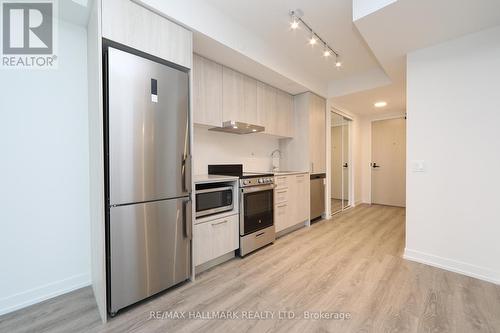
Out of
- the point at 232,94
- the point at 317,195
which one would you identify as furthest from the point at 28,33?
the point at 317,195

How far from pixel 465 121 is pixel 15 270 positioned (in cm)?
439

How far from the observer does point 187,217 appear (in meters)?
1.97

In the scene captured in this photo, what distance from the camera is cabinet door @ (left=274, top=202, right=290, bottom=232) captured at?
10.5ft

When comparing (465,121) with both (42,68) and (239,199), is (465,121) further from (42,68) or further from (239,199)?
(42,68)

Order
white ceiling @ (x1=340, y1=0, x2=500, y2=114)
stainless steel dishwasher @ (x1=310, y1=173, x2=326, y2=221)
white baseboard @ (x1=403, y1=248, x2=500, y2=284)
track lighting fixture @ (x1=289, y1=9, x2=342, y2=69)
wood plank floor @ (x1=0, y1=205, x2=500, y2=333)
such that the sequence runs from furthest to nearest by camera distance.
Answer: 1. stainless steel dishwasher @ (x1=310, y1=173, x2=326, y2=221)
2. track lighting fixture @ (x1=289, y1=9, x2=342, y2=69)
3. white baseboard @ (x1=403, y1=248, x2=500, y2=284)
4. white ceiling @ (x1=340, y1=0, x2=500, y2=114)
5. wood plank floor @ (x1=0, y1=205, x2=500, y2=333)

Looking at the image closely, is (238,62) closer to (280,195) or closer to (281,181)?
(281,181)

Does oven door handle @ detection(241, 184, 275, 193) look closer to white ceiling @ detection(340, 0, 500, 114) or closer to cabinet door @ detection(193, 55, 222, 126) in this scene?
cabinet door @ detection(193, 55, 222, 126)

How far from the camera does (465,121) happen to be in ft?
7.21

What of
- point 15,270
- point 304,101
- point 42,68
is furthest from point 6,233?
point 304,101

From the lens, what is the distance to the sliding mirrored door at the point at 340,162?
542 cm

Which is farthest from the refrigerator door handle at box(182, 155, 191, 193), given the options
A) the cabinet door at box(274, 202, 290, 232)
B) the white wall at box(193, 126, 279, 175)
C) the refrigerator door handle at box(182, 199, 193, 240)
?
the cabinet door at box(274, 202, 290, 232)

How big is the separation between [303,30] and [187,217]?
2.58 m

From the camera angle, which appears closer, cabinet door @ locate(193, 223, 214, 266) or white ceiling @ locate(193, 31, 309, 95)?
cabinet door @ locate(193, 223, 214, 266)

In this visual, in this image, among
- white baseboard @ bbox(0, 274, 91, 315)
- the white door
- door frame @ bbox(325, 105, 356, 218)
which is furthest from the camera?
the white door
